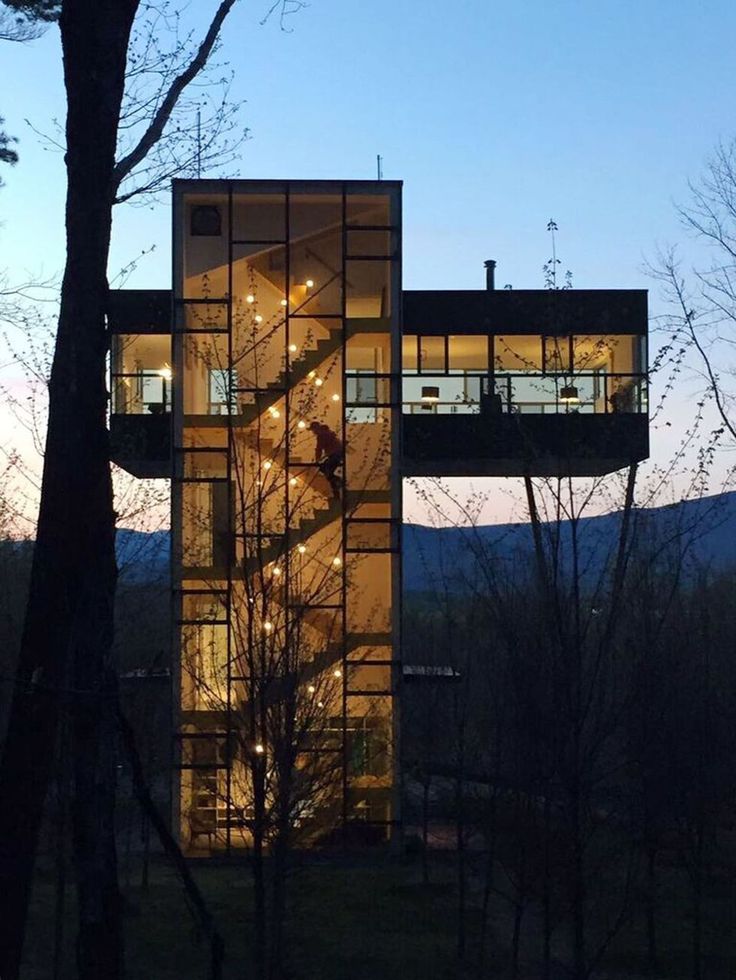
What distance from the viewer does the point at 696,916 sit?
15.2m

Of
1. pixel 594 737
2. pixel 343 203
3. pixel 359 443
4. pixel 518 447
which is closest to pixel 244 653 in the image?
pixel 518 447

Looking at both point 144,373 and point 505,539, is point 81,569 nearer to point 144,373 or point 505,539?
point 505,539

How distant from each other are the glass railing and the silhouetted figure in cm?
227

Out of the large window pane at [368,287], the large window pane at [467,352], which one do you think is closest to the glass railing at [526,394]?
the large window pane at [467,352]

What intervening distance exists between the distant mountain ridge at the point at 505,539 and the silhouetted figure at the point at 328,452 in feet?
4.61

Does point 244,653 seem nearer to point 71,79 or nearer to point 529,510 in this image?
point 529,510

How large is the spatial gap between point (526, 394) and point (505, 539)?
A: 432cm

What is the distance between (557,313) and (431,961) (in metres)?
9.55

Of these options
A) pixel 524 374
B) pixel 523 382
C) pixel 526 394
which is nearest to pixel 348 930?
pixel 526 394

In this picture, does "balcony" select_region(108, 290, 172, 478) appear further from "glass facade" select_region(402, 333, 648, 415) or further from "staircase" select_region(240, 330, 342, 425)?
"glass facade" select_region(402, 333, 648, 415)

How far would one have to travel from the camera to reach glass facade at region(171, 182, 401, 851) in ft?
55.9

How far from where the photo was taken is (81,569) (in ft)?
Answer: 27.2

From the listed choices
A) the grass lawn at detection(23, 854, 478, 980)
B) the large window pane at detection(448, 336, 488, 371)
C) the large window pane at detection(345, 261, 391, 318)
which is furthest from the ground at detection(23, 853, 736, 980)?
the large window pane at detection(345, 261, 391, 318)

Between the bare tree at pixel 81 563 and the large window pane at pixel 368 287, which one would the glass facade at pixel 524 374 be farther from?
the bare tree at pixel 81 563
